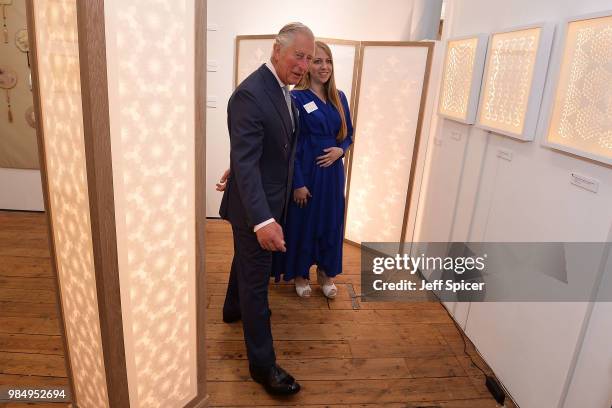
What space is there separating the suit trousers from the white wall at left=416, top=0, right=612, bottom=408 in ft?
3.69

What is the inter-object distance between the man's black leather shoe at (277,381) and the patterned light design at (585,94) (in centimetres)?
147

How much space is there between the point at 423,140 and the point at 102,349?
2451mm

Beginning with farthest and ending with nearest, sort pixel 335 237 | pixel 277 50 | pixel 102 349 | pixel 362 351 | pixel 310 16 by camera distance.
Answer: pixel 310 16
pixel 335 237
pixel 362 351
pixel 277 50
pixel 102 349

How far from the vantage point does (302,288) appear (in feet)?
9.51

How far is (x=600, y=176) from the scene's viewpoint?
5.10 feet

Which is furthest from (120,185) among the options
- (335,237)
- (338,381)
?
(335,237)

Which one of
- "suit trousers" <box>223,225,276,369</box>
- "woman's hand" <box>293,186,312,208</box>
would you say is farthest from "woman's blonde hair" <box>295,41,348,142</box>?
"suit trousers" <box>223,225,276,369</box>

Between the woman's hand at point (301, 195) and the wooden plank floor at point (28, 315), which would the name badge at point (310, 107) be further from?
the wooden plank floor at point (28, 315)

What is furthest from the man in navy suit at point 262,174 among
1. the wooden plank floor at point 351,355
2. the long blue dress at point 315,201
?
the long blue dress at point 315,201

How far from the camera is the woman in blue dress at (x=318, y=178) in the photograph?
2.50 meters

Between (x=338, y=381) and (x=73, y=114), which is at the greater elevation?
(x=73, y=114)

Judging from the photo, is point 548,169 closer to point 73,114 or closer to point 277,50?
point 277,50

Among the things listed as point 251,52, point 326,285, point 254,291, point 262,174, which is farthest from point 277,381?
point 251,52

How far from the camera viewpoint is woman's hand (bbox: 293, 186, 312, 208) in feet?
8.17
